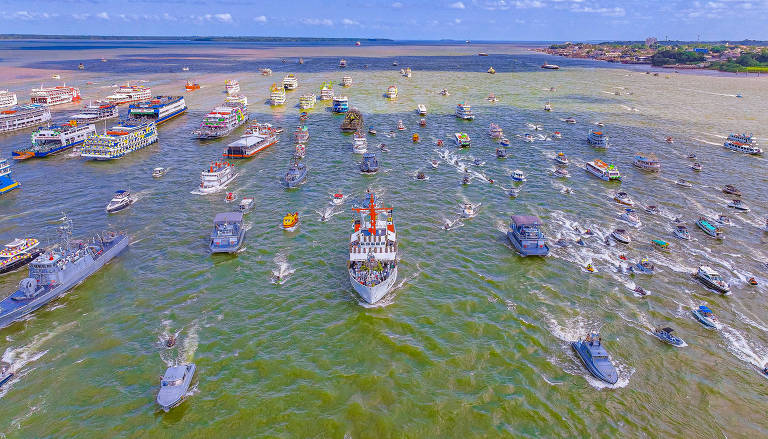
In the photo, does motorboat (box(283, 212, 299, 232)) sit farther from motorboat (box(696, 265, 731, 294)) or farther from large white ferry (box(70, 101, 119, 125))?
large white ferry (box(70, 101, 119, 125))

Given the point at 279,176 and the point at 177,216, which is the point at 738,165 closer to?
the point at 279,176

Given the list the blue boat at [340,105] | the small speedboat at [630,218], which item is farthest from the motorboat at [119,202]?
the blue boat at [340,105]

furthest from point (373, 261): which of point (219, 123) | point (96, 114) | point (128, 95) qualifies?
point (128, 95)

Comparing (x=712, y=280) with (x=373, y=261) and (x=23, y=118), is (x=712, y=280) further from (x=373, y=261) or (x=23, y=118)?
(x=23, y=118)

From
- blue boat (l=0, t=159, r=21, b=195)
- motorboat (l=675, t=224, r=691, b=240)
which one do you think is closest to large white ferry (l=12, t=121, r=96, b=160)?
blue boat (l=0, t=159, r=21, b=195)

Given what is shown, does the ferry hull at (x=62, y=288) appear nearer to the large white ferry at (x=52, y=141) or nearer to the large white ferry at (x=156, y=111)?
the large white ferry at (x=52, y=141)

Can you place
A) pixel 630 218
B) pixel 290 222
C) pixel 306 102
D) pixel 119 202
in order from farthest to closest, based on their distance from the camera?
1. pixel 306 102
2. pixel 119 202
3. pixel 630 218
4. pixel 290 222
